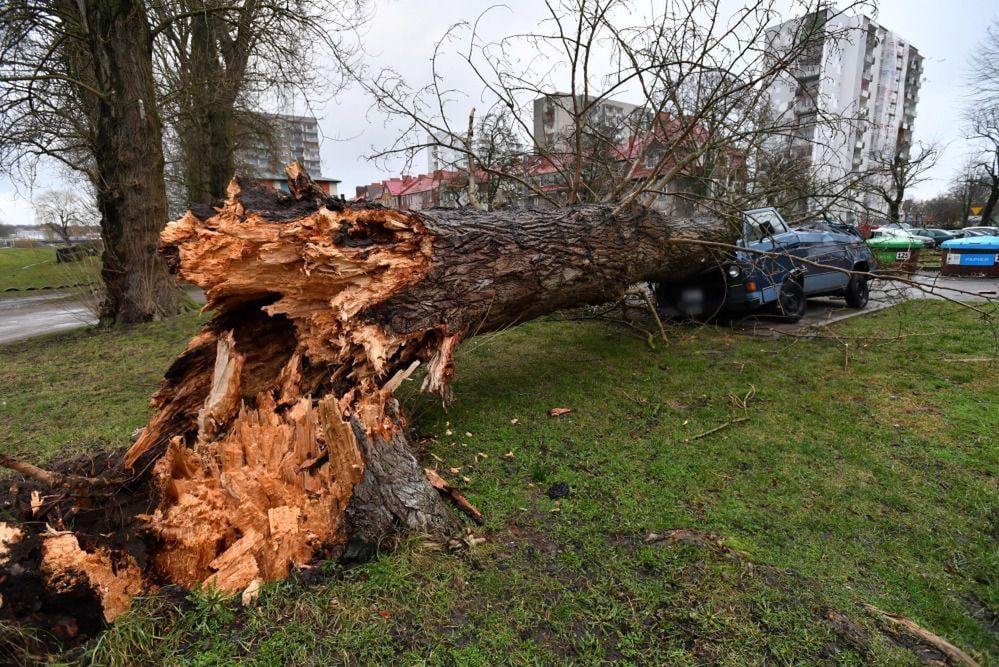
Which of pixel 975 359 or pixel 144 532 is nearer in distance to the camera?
pixel 144 532

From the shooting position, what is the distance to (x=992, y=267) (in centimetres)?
1073

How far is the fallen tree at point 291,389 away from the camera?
204cm

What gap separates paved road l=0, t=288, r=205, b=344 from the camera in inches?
345

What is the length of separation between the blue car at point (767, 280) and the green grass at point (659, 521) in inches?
53.6

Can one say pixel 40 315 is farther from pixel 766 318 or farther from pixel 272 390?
pixel 766 318

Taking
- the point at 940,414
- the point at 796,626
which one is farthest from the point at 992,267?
the point at 796,626

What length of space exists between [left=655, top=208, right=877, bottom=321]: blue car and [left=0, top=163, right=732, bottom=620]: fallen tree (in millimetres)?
3806

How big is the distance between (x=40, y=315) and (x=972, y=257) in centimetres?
2084

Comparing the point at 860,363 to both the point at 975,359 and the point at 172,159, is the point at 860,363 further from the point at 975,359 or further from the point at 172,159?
the point at 172,159

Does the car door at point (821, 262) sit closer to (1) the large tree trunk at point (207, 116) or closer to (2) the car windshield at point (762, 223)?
(2) the car windshield at point (762, 223)

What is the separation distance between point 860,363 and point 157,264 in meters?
9.55

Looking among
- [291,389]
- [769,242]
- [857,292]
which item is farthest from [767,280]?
[291,389]

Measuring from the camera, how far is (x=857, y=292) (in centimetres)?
775

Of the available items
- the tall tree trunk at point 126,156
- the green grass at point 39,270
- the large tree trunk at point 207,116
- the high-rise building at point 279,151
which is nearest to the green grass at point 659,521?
the tall tree trunk at point 126,156
